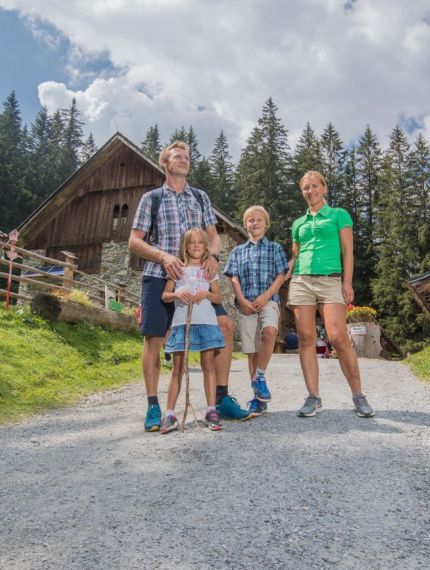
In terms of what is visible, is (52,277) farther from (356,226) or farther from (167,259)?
(356,226)

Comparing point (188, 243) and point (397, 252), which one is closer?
point (188, 243)

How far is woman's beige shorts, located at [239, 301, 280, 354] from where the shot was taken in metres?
4.02

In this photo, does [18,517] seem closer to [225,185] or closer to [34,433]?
[34,433]

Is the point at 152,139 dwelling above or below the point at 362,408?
above

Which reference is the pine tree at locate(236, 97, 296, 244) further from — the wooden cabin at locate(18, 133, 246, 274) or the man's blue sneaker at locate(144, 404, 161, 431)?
the man's blue sneaker at locate(144, 404, 161, 431)

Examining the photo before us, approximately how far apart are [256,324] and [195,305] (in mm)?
774

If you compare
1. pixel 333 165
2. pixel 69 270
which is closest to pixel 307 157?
pixel 333 165

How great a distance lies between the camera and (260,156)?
33969 millimetres

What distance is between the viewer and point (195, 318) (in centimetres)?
352

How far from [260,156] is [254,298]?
31.4 meters

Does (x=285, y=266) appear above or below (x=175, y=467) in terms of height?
above

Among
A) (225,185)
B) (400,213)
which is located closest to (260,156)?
(225,185)

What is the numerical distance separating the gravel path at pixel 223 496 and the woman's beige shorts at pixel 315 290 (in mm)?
915

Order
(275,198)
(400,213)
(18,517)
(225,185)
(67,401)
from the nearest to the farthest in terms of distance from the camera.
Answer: (18,517), (67,401), (400,213), (275,198), (225,185)
